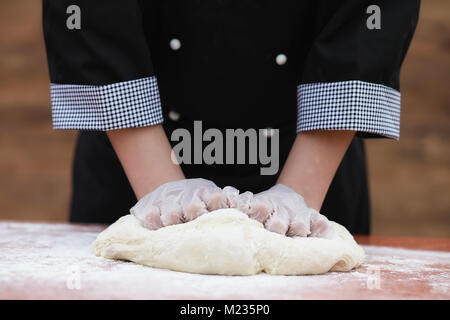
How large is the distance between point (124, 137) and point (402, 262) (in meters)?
0.51

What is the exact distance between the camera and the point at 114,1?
94 centimetres

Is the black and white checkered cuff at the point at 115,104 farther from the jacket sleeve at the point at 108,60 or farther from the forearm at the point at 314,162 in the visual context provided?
the forearm at the point at 314,162

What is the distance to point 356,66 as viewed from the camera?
929mm

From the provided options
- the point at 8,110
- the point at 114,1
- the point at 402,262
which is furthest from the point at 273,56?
the point at 8,110

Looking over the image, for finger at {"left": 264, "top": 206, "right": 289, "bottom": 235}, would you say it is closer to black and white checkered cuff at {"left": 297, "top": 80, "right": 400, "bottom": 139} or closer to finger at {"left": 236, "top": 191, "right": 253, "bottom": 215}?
finger at {"left": 236, "top": 191, "right": 253, "bottom": 215}

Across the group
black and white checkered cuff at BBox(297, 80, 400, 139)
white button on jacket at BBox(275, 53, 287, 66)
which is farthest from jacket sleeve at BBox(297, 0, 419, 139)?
white button on jacket at BBox(275, 53, 287, 66)

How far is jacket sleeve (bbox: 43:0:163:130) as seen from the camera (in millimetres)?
938

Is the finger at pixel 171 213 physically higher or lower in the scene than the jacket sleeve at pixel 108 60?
lower

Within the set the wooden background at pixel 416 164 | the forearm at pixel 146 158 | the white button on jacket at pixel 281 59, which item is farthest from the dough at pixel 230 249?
the wooden background at pixel 416 164

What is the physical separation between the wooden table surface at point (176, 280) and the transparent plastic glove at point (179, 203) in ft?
0.27

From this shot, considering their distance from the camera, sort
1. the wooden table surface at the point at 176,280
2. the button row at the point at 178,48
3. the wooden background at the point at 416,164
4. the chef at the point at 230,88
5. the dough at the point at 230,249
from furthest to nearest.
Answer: the wooden background at the point at 416,164, the button row at the point at 178,48, the chef at the point at 230,88, the dough at the point at 230,249, the wooden table surface at the point at 176,280

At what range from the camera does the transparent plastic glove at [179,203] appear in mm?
830

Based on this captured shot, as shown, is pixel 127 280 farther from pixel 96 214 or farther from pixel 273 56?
pixel 96 214

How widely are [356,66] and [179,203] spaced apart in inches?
14.6
